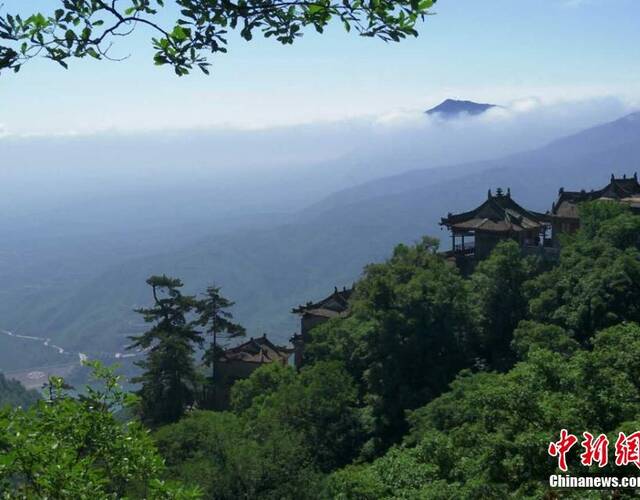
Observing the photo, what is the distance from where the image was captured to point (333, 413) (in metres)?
22.8

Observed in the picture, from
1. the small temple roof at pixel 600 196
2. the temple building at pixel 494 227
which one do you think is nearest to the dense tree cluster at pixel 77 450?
the temple building at pixel 494 227

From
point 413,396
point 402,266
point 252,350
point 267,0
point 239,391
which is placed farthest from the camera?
point 252,350

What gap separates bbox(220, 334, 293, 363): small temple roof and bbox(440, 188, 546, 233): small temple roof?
1136 cm

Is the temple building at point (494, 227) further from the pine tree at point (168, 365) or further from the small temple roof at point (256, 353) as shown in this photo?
the pine tree at point (168, 365)

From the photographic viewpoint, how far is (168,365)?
30625 millimetres

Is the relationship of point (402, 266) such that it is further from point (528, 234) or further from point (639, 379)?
point (639, 379)

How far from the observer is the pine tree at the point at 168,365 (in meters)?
30.6

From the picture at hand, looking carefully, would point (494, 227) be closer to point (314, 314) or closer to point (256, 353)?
point (314, 314)

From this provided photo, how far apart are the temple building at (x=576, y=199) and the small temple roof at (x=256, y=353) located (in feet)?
48.7

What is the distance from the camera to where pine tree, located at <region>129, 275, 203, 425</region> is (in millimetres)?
30594

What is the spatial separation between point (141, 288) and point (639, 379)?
191 metres

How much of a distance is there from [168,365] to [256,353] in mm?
6855

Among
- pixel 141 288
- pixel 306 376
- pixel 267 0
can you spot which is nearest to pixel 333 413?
pixel 306 376

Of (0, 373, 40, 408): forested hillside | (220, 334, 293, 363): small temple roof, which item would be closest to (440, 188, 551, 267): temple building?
(220, 334, 293, 363): small temple roof
